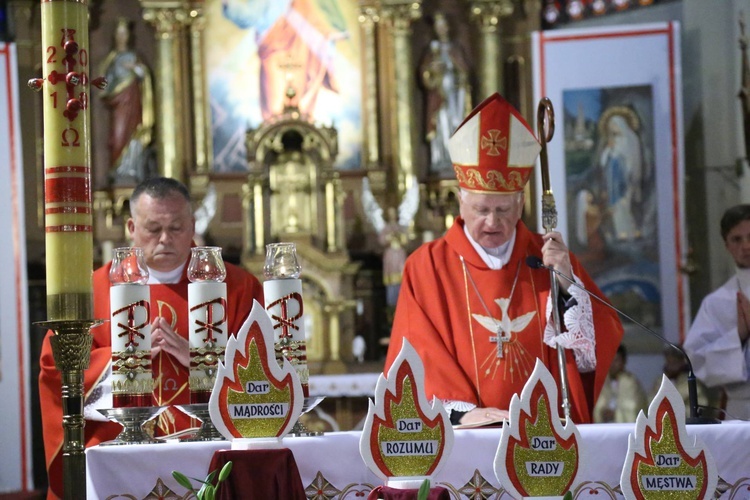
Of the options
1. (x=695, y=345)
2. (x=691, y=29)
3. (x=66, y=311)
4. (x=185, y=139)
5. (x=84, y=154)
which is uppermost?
Result: (x=691, y=29)

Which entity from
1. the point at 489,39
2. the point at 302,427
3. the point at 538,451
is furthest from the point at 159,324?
the point at 489,39

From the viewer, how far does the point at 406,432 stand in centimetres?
295

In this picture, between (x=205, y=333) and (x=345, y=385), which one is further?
(x=345, y=385)

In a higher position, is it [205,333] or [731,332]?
[205,333]

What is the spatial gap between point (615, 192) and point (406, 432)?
7.18m

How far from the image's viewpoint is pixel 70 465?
120 inches

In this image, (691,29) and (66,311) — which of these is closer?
(66,311)

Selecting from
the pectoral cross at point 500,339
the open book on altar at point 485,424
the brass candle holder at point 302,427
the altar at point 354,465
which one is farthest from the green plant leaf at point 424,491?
the pectoral cross at point 500,339

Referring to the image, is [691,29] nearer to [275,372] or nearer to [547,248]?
[547,248]

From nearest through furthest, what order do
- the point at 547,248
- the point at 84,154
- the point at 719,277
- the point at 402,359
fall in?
1. the point at 402,359
2. the point at 84,154
3. the point at 547,248
4. the point at 719,277

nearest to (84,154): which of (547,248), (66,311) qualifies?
(66,311)

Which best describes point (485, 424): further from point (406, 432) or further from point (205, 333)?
point (406, 432)

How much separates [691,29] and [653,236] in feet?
5.79

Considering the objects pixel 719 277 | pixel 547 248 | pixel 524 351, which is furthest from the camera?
pixel 719 277
